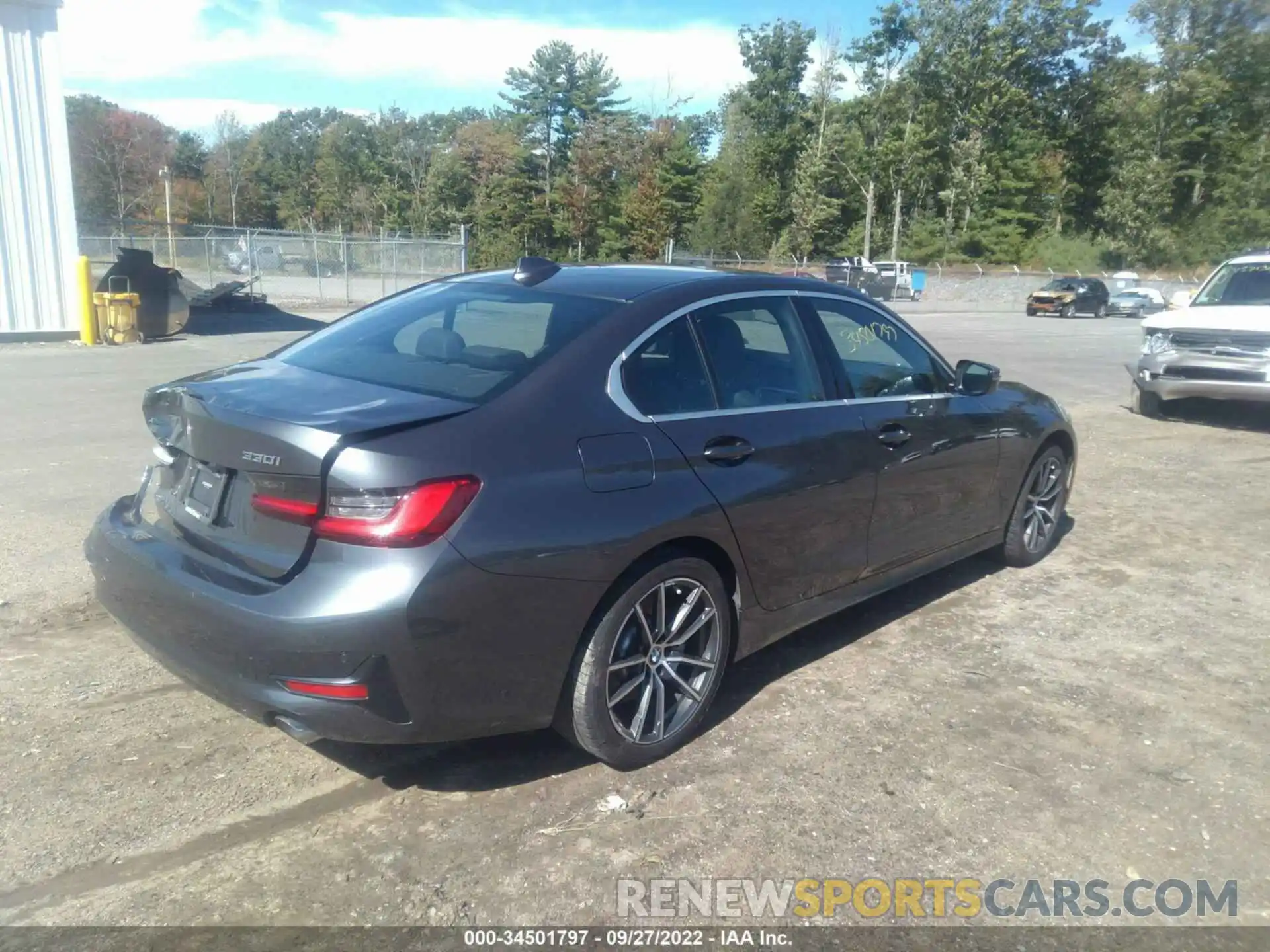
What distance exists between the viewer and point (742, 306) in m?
4.12

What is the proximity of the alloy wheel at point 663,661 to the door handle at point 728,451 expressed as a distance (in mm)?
441

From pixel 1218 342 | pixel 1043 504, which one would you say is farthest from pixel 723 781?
pixel 1218 342

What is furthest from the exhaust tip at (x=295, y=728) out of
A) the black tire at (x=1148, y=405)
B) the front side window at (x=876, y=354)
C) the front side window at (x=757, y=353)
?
the black tire at (x=1148, y=405)

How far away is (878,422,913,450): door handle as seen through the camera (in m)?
4.44

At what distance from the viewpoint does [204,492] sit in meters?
3.28

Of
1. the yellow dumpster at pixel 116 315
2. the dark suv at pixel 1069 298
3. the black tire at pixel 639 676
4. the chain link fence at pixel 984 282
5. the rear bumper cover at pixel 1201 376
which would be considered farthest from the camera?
the chain link fence at pixel 984 282

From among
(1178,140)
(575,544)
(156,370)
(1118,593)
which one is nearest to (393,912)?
(575,544)

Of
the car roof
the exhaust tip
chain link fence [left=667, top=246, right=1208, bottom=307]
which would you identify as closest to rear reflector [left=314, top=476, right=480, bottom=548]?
the exhaust tip

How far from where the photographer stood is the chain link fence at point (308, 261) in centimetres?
2708

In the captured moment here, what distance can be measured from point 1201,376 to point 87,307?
51.7ft

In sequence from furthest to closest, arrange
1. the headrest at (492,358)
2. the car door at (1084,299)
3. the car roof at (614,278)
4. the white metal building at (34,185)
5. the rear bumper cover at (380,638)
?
the car door at (1084,299) → the white metal building at (34,185) → the car roof at (614,278) → the headrest at (492,358) → the rear bumper cover at (380,638)

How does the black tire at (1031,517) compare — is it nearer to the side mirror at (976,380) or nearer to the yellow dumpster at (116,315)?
the side mirror at (976,380)

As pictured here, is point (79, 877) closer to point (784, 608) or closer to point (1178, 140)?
point (784, 608)

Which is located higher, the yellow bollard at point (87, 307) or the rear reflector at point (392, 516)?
the rear reflector at point (392, 516)
